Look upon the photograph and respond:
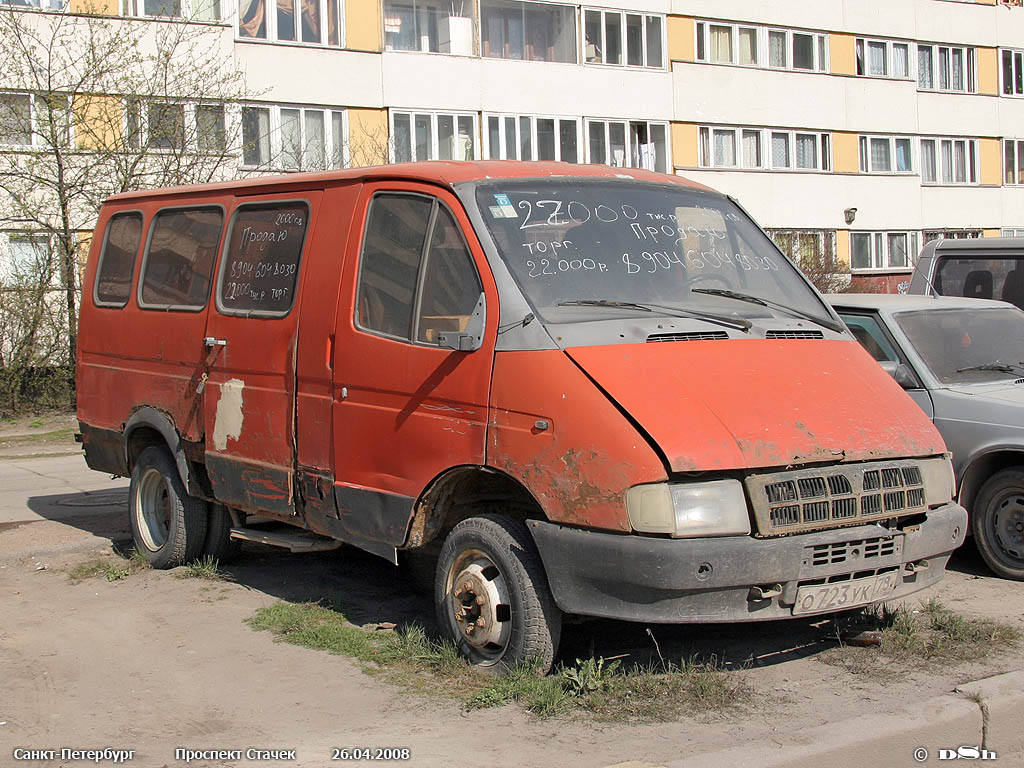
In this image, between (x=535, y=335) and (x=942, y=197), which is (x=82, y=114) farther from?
(x=942, y=197)

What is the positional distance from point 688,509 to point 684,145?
2957 cm

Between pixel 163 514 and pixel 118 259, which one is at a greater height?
pixel 118 259

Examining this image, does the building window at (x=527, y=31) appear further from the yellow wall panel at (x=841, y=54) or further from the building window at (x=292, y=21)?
the yellow wall panel at (x=841, y=54)

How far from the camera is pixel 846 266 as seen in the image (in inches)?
1347

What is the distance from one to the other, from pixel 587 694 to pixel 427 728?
71 centimetres

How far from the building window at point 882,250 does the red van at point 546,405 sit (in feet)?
105

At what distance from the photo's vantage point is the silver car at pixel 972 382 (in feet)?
24.1

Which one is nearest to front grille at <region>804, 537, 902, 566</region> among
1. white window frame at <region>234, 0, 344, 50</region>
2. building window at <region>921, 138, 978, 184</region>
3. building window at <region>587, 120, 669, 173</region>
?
white window frame at <region>234, 0, 344, 50</region>

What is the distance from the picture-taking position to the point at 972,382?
308 inches

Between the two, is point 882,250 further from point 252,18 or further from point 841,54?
point 252,18

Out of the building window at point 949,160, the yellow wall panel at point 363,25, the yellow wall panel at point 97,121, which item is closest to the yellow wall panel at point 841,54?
the building window at point 949,160

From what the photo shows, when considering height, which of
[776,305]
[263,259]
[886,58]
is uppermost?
[886,58]

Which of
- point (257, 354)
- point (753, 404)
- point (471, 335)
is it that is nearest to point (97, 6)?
point (257, 354)

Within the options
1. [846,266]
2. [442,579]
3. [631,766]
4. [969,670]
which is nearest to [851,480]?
[969,670]
